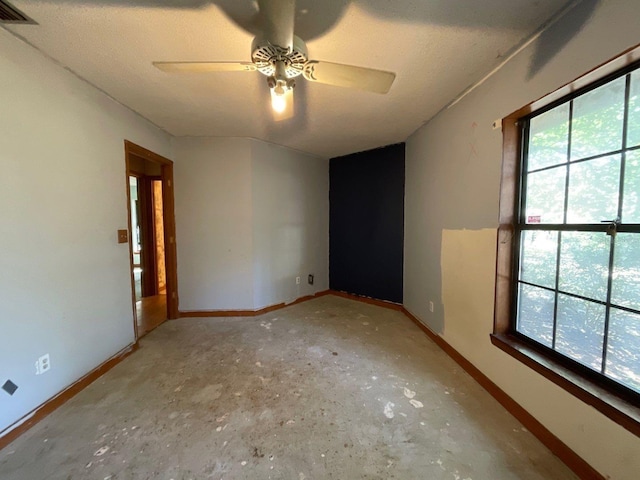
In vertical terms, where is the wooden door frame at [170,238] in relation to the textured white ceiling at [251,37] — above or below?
below

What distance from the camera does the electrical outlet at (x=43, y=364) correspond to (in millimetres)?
1638

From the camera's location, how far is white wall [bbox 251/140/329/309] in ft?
11.3

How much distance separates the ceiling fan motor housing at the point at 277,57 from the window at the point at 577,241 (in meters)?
1.41

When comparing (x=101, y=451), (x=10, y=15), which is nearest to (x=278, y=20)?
(x=10, y=15)

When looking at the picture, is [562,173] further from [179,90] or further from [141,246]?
[141,246]

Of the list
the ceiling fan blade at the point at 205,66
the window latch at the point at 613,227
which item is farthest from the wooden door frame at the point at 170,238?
the window latch at the point at 613,227

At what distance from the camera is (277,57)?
4.23 feet

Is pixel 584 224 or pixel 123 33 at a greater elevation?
pixel 123 33

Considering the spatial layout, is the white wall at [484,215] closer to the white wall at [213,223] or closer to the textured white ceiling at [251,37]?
the textured white ceiling at [251,37]

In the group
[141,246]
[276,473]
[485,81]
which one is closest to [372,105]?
[485,81]

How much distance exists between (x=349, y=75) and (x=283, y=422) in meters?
2.04

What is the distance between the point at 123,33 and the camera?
1.46 metres

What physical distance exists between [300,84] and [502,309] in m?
2.21

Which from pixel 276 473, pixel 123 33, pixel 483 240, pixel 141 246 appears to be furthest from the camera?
pixel 141 246
